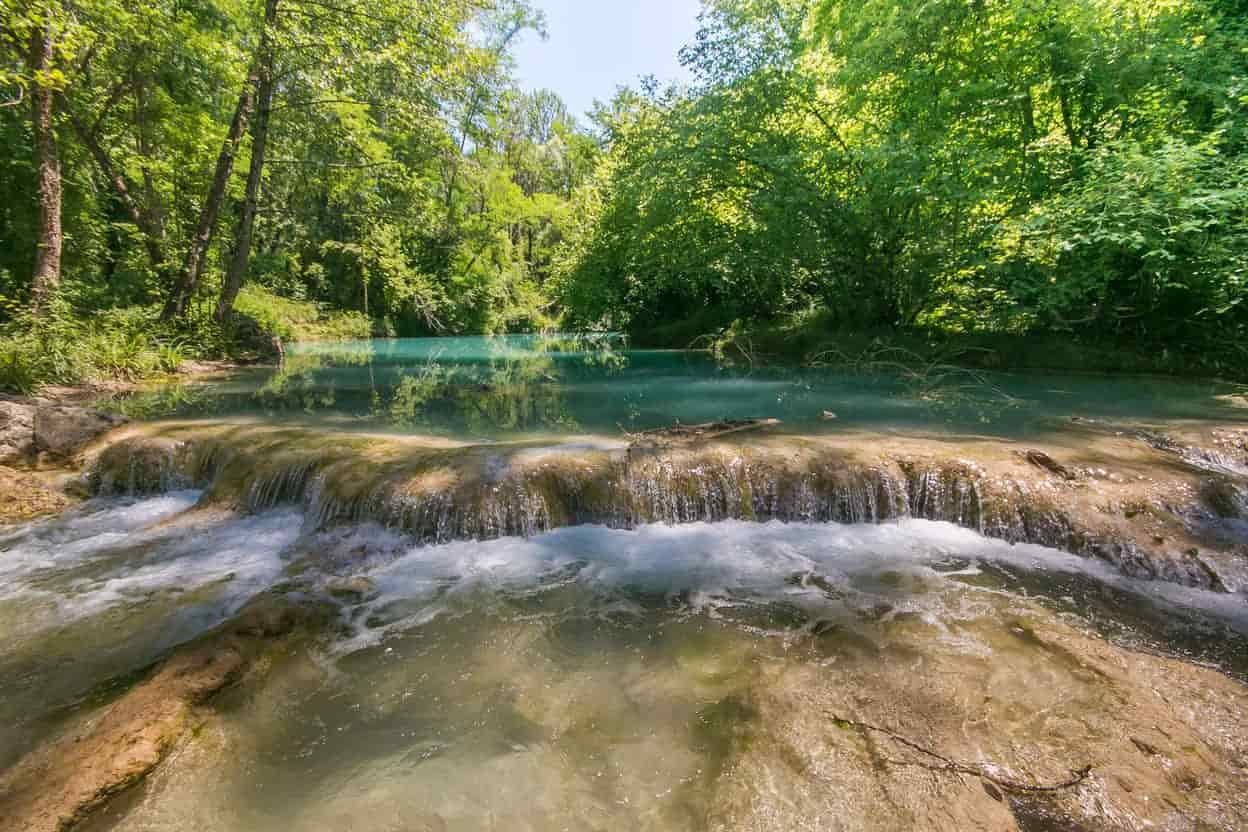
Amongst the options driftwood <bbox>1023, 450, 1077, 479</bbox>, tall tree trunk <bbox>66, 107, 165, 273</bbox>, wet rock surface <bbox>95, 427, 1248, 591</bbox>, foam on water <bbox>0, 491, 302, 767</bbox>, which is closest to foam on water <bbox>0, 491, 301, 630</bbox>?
foam on water <bbox>0, 491, 302, 767</bbox>

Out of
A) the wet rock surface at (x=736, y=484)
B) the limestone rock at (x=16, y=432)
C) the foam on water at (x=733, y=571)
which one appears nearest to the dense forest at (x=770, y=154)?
the limestone rock at (x=16, y=432)

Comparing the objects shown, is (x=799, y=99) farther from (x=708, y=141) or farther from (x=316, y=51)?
(x=316, y=51)

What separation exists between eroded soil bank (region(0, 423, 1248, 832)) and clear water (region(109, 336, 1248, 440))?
1872 millimetres

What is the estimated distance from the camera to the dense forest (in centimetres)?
978

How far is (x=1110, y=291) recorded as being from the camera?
12.3m

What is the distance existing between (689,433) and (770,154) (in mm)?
10889

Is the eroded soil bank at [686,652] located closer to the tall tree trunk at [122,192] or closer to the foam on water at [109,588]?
the foam on water at [109,588]

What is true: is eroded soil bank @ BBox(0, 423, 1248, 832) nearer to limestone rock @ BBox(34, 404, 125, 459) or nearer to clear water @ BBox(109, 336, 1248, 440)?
limestone rock @ BBox(34, 404, 125, 459)

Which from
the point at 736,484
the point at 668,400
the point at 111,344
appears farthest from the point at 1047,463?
the point at 111,344

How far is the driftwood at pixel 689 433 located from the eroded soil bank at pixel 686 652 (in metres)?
0.32

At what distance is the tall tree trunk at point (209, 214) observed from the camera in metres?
13.3

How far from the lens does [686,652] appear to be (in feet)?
11.7

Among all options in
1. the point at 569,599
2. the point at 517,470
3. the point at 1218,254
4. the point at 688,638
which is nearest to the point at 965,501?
the point at 688,638

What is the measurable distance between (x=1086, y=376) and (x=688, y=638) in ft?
44.2
